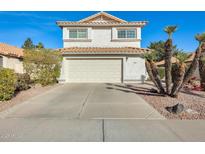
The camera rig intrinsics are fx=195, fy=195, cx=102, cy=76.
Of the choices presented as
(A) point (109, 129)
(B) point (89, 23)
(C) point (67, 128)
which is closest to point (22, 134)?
(C) point (67, 128)

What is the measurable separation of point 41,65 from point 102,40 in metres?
7.84

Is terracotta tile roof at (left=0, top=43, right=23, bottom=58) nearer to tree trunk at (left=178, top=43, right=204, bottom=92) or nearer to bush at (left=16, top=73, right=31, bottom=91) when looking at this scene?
bush at (left=16, top=73, right=31, bottom=91)

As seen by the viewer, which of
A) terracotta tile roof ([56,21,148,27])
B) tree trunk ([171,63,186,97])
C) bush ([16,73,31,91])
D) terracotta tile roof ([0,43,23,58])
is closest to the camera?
tree trunk ([171,63,186,97])

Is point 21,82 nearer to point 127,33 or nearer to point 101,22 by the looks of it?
point 101,22

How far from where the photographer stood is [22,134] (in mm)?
4984

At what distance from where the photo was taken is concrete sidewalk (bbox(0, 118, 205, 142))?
477cm

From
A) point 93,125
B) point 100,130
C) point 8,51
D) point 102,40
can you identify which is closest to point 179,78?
point 93,125

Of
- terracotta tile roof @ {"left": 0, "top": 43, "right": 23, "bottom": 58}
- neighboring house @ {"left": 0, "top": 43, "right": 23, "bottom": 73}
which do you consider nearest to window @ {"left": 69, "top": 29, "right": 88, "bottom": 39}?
terracotta tile roof @ {"left": 0, "top": 43, "right": 23, "bottom": 58}

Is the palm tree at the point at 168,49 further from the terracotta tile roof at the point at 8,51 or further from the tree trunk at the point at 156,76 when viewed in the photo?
the terracotta tile roof at the point at 8,51

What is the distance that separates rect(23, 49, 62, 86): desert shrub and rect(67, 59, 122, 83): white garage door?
2.39m

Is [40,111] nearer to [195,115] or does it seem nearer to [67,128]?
[67,128]

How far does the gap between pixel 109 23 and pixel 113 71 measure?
558 cm

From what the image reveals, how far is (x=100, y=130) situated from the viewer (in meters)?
5.28

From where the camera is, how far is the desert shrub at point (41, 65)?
48.9 ft
